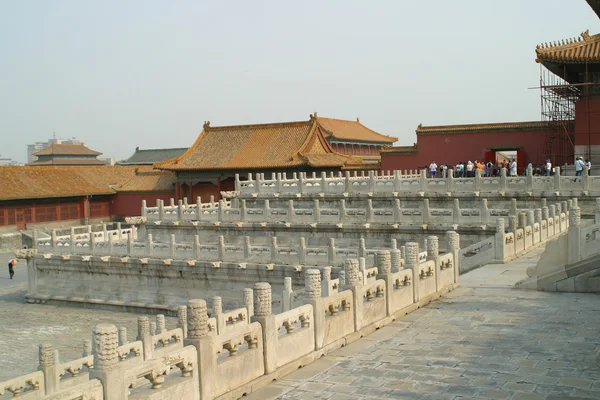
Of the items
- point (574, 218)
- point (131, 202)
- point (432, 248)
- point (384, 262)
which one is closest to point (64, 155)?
point (131, 202)

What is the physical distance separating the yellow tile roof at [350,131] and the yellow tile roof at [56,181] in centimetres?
1518

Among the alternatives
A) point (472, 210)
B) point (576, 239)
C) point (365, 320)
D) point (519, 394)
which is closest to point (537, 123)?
point (472, 210)

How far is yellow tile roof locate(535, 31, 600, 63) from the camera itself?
31359 millimetres

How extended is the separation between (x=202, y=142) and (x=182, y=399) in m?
43.9

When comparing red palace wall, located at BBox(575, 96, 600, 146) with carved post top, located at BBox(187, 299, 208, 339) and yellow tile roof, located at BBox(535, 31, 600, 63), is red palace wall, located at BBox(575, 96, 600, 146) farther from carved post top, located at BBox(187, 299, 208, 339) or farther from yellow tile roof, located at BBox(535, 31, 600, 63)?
carved post top, located at BBox(187, 299, 208, 339)

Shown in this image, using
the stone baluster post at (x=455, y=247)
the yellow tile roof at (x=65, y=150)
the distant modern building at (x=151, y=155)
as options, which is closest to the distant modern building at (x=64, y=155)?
the yellow tile roof at (x=65, y=150)

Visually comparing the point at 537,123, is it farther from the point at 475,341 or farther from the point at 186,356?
the point at 186,356

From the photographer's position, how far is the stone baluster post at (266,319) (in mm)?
9242

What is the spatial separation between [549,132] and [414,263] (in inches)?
961

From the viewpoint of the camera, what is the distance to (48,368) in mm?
11719

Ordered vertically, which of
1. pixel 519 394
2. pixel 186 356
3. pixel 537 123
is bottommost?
pixel 519 394

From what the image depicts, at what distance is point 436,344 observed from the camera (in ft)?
35.7

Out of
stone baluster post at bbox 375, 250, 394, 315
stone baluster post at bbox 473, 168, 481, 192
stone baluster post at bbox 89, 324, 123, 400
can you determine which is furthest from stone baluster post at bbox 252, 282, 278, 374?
stone baluster post at bbox 473, 168, 481, 192

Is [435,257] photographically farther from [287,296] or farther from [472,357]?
[287,296]
